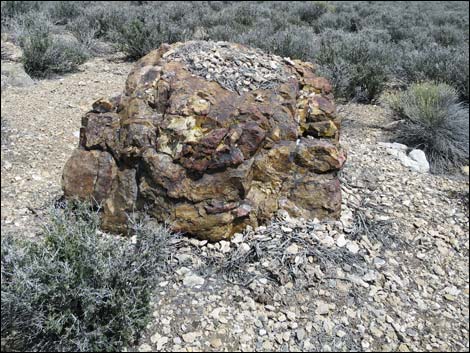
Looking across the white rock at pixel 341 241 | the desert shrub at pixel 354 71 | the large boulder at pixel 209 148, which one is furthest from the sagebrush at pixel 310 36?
the white rock at pixel 341 241

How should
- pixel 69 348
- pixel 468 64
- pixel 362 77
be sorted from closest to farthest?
1. pixel 69 348
2. pixel 362 77
3. pixel 468 64

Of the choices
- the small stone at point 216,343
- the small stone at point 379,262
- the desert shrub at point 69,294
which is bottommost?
the small stone at point 216,343

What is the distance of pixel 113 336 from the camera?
2578mm

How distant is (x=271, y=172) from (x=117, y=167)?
117 centimetres

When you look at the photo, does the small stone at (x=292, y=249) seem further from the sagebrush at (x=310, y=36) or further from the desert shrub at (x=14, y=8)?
the desert shrub at (x=14, y=8)

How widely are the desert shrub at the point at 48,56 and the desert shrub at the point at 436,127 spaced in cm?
487

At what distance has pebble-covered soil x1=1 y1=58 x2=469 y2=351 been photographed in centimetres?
283

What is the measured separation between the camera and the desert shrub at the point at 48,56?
670 centimetres

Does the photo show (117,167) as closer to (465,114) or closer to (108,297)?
(108,297)

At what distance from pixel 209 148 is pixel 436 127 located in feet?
10.8

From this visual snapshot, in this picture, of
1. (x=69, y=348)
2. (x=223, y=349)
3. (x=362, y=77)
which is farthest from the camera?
(x=362, y=77)

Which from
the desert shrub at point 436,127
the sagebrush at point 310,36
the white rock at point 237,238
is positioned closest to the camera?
the white rock at point 237,238

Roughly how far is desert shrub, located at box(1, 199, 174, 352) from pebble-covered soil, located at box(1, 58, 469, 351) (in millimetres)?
229

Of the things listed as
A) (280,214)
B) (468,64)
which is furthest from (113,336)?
(468,64)
